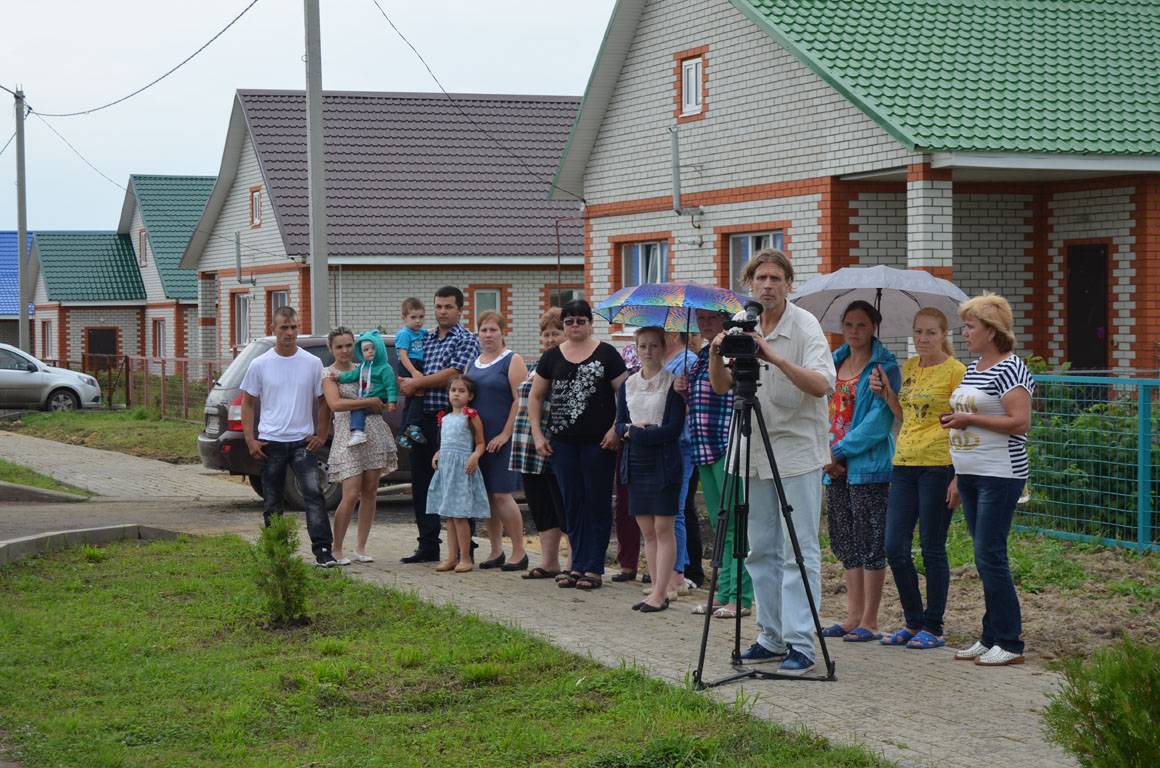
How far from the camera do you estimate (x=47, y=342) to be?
161ft

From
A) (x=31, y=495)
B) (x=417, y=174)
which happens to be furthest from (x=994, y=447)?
(x=417, y=174)

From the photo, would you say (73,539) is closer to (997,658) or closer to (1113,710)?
(997,658)

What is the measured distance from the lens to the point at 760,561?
6664 millimetres

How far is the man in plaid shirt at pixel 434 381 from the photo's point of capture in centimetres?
973

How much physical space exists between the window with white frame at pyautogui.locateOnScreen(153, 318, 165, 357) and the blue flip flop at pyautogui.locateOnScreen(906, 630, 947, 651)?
40.5 metres

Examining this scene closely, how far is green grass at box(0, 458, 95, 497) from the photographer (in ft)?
51.3

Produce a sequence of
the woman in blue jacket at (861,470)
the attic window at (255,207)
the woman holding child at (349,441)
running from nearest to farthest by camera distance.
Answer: the woman in blue jacket at (861,470), the woman holding child at (349,441), the attic window at (255,207)

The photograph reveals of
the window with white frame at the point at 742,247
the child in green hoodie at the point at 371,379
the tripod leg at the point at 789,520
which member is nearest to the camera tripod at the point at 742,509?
the tripod leg at the point at 789,520

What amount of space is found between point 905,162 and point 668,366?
26.0 feet

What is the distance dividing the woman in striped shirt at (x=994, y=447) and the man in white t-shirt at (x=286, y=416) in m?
4.66

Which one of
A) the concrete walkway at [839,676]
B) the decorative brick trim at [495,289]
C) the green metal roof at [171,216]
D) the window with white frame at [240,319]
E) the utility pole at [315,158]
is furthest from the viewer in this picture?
the green metal roof at [171,216]

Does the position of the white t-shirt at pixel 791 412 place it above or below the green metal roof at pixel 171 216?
below

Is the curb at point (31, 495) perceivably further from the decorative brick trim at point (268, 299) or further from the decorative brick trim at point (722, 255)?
the decorative brick trim at point (268, 299)

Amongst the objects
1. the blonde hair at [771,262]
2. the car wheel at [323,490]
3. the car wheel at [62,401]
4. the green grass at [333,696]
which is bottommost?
the green grass at [333,696]
